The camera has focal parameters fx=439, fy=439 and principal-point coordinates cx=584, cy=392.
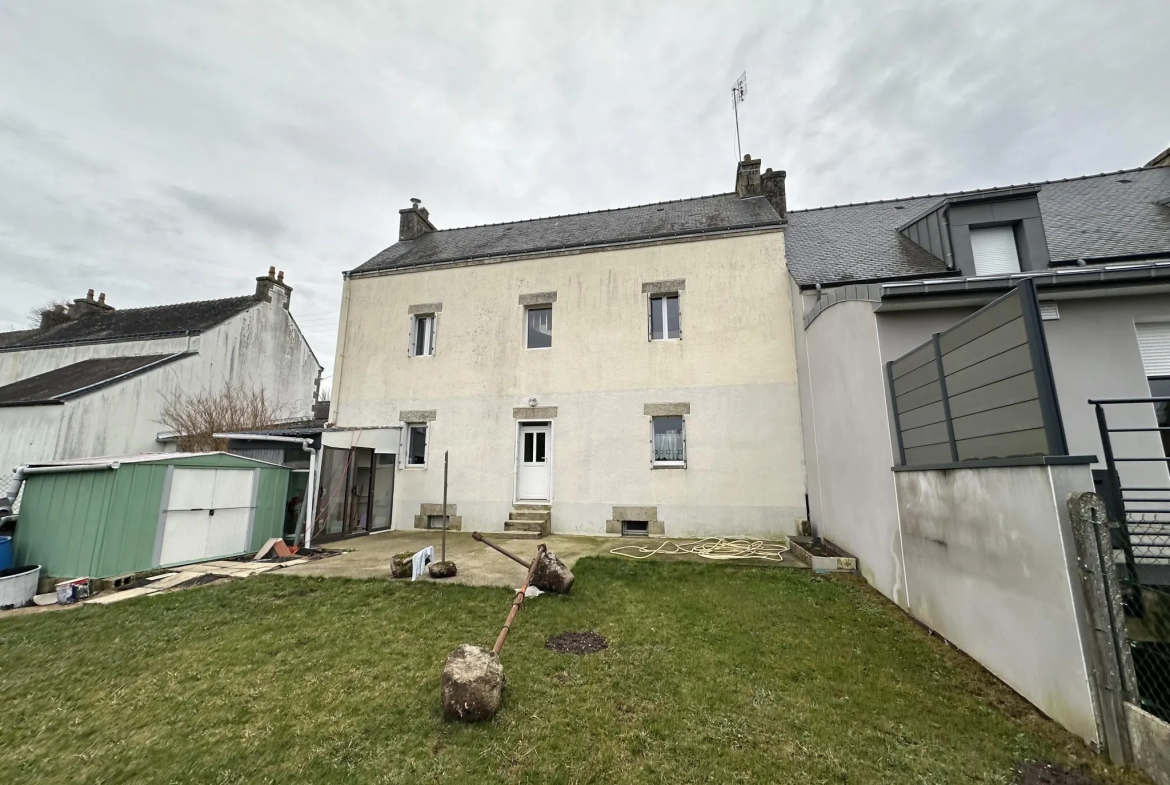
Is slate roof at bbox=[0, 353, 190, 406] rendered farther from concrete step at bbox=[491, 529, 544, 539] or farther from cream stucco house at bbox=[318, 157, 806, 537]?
concrete step at bbox=[491, 529, 544, 539]

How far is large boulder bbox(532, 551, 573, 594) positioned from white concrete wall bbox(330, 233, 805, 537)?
14.5 ft

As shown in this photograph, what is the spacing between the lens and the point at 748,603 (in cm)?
518

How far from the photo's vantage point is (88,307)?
62.8 ft

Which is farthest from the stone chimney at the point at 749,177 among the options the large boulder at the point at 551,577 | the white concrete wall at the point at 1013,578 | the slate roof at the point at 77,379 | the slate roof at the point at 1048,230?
the slate roof at the point at 77,379

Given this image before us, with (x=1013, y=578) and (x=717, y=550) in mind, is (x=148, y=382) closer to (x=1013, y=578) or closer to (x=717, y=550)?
(x=717, y=550)

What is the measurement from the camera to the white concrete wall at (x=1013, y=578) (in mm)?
2695

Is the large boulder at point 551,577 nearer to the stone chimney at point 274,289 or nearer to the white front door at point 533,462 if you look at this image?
the white front door at point 533,462

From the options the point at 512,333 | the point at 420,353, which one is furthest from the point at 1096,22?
the point at 420,353

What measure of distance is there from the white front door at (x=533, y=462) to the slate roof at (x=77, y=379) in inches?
480

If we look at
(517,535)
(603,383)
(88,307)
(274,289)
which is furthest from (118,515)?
(88,307)

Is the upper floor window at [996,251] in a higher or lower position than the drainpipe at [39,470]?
higher

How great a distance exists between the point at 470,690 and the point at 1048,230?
1234 cm

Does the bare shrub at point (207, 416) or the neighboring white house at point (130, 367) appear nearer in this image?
the neighboring white house at point (130, 367)

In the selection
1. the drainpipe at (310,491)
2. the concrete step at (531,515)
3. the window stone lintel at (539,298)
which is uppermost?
the window stone lintel at (539,298)
